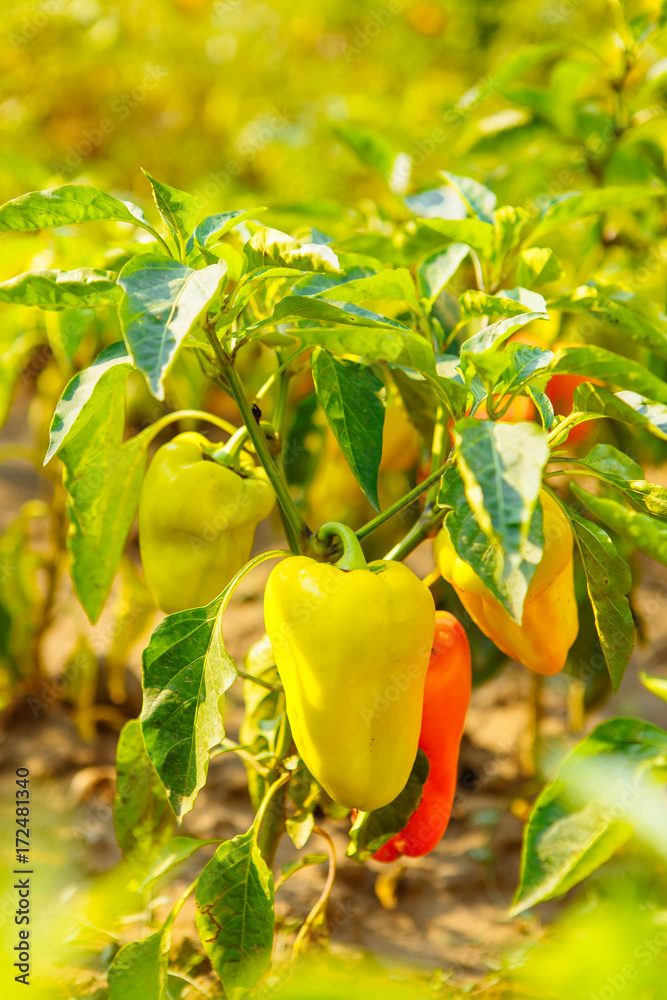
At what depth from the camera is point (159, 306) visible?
532 millimetres

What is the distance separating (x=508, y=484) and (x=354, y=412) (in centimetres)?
24

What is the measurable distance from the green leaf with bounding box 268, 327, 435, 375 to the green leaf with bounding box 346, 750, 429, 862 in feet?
1.30

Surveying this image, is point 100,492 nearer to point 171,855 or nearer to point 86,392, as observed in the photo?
point 86,392

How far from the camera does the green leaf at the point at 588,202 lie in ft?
2.69

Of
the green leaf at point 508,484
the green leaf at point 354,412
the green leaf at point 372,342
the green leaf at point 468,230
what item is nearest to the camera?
the green leaf at point 508,484

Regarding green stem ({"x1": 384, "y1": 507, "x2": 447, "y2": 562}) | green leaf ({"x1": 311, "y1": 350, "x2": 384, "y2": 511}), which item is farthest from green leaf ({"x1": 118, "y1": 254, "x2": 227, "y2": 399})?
green stem ({"x1": 384, "y1": 507, "x2": 447, "y2": 562})

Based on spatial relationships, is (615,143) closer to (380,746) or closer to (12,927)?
(380,746)

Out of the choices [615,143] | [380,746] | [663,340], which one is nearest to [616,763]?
[380,746]

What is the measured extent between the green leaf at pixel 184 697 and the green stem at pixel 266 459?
0.10 meters

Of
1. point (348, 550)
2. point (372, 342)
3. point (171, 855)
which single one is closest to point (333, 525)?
point (348, 550)

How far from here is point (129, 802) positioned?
0.87 m

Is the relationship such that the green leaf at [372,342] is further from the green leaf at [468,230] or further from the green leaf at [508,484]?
the green leaf at [468,230]

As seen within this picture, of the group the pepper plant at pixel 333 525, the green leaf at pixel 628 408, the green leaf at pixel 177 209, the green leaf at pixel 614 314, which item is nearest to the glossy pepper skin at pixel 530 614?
the pepper plant at pixel 333 525

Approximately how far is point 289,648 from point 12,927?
567mm
